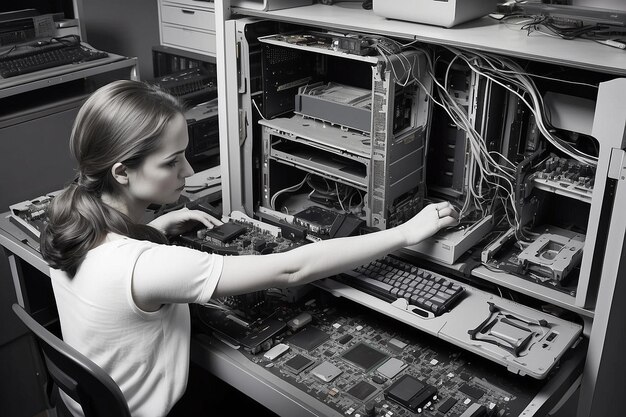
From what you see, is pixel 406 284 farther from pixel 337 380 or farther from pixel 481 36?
pixel 481 36

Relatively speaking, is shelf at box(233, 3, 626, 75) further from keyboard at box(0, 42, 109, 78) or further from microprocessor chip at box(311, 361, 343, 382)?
keyboard at box(0, 42, 109, 78)

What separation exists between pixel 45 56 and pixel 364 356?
2065 millimetres

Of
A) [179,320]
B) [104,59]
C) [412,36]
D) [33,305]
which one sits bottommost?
[33,305]

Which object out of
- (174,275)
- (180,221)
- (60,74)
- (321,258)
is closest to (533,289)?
(321,258)

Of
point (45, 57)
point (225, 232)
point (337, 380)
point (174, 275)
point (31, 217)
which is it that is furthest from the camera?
point (45, 57)

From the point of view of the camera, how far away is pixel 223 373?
1.47 metres

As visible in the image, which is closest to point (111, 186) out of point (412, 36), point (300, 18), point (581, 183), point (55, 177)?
point (300, 18)

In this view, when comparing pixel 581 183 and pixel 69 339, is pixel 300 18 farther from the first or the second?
pixel 69 339

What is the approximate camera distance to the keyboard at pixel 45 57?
8.77 ft

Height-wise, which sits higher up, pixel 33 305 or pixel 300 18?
pixel 300 18

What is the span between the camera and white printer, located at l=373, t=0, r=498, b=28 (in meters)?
1.48

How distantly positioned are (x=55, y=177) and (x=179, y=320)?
5.46 ft

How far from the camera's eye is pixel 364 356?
1468mm

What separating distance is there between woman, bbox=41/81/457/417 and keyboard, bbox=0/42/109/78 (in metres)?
1.48
